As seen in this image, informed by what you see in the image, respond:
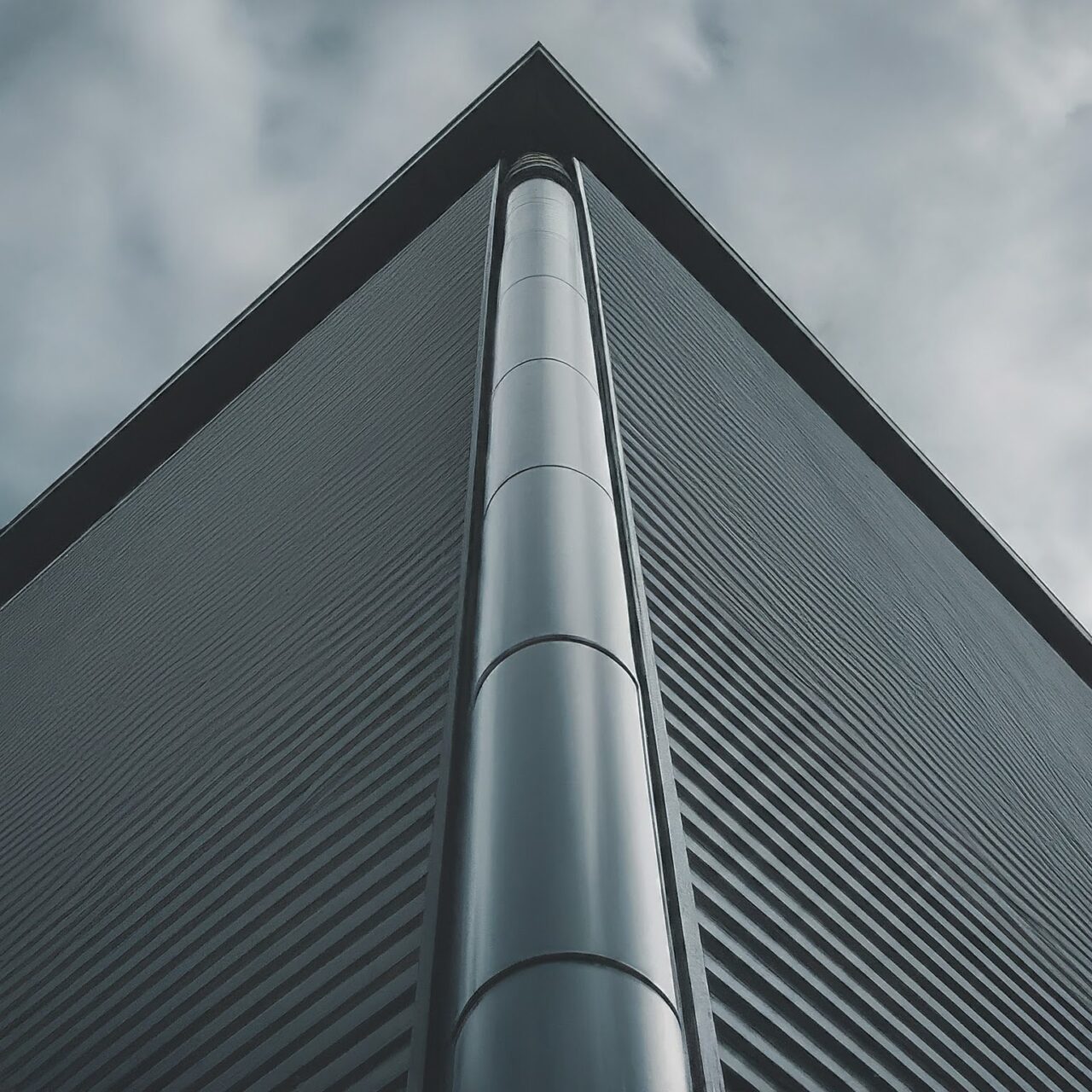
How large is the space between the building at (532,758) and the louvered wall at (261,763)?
1.0 inches

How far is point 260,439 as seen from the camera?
9.85 metres

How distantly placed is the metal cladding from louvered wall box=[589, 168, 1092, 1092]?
68 cm

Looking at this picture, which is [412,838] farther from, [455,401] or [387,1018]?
[455,401]

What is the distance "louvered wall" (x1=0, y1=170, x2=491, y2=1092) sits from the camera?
331 cm

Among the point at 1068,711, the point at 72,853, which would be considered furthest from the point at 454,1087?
the point at 1068,711

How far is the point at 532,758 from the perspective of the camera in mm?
2566

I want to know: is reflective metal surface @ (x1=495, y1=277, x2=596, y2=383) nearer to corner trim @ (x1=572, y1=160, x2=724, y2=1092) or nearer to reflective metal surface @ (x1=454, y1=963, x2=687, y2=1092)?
corner trim @ (x1=572, y1=160, x2=724, y2=1092)

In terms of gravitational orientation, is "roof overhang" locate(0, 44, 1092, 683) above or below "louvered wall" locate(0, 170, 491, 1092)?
above

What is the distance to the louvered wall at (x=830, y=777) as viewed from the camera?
130 inches

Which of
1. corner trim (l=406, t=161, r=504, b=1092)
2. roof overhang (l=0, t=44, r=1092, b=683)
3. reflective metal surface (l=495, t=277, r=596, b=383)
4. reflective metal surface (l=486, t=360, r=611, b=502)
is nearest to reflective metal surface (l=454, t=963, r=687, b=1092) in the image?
corner trim (l=406, t=161, r=504, b=1092)

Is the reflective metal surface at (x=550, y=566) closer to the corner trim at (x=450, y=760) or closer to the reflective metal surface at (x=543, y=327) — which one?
the corner trim at (x=450, y=760)

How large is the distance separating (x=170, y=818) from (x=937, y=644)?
20.3ft

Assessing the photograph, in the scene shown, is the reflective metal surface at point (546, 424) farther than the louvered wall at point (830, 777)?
Yes

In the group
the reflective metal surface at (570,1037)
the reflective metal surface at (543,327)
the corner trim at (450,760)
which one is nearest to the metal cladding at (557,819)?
the reflective metal surface at (570,1037)
